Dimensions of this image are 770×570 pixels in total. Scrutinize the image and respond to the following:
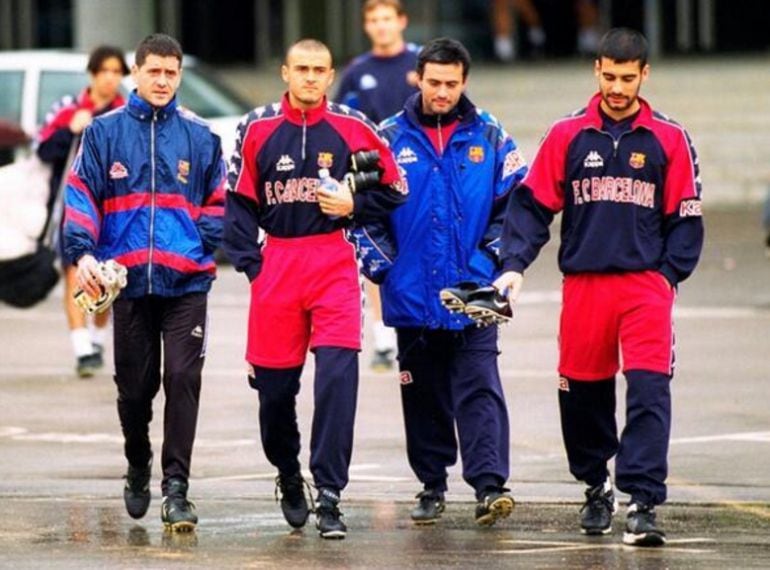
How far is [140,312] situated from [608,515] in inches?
77.5

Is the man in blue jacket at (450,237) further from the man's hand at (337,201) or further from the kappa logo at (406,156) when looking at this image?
the man's hand at (337,201)

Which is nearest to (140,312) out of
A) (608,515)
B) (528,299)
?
(608,515)

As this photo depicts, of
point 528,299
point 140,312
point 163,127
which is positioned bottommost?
point 528,299

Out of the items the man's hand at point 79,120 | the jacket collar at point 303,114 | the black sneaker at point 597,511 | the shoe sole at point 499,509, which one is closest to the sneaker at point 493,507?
the shoe sole at point 499,509

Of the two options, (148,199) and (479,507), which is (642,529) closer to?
(479,507)

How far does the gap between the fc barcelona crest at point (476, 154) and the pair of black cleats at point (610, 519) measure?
4.44 feet

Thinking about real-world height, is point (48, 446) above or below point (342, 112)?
below

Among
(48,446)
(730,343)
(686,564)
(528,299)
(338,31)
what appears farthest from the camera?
(338,31)

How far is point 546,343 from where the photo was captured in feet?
52.6

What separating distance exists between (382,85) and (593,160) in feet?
20.2

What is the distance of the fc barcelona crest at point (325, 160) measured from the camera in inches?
375

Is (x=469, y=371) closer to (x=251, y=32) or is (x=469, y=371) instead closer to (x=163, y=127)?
(x=163, y=127)

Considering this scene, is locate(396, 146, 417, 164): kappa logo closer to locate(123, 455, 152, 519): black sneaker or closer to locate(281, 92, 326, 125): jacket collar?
locate(281, 92, 326, 125): jacket collar

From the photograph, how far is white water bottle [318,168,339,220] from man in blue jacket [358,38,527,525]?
0.34m
